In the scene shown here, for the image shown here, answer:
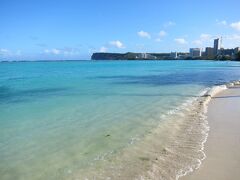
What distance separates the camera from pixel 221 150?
297 inches

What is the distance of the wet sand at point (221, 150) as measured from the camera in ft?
19.6

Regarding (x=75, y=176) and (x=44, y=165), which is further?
(x=44, y=165)

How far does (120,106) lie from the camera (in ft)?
50.0

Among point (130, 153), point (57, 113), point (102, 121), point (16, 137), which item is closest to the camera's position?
point (130, 153)

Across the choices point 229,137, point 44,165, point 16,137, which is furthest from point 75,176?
point 229,137

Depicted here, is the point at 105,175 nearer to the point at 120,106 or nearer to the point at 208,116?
the point at 208,116

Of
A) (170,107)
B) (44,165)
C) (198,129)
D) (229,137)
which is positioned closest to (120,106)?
(170,107)

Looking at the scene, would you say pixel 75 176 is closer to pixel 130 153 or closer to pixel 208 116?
pixel 130 153

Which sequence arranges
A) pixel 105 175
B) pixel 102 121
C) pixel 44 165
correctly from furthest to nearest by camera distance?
pixel 102 121 < pixel 44 165 < pixel 105 175

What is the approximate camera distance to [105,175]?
620 cm

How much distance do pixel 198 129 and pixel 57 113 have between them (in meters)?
6.94

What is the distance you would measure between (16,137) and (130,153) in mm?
4218

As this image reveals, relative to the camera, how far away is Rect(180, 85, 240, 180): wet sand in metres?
5.98

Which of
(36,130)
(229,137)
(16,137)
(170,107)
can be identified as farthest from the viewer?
(170,107)
